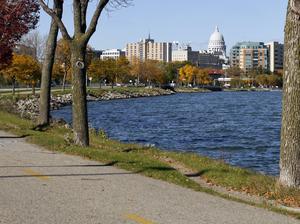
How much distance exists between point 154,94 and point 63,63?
5597 cm

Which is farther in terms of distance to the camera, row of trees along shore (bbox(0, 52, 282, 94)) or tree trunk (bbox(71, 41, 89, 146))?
row of trees along shore (bbox(0, 52, 282, 94))

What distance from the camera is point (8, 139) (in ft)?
69.9

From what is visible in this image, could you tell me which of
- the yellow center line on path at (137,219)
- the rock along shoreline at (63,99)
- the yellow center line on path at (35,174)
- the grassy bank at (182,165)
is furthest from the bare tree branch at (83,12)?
the rock along shoreline at (63,99)

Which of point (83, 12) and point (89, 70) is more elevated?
point (83, 12)

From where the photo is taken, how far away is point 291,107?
11.5 meters

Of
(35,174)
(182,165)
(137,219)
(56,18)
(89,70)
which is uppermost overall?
(56,18)

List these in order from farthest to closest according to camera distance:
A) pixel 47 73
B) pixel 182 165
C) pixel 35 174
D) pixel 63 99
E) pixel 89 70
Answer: pixel 89 70 < pixel 63 99 < pixel 47 73 < pixel 182 165 < pixel 35 174

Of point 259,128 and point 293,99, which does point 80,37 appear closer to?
point 293,99

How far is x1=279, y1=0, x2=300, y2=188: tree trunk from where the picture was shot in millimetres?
11203

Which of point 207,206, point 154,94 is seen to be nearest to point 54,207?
point 207,206

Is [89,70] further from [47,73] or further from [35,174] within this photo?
[35,174]

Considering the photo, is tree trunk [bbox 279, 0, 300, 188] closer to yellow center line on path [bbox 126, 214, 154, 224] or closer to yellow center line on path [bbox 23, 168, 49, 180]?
yellow center line on path [bbox 126, 214, 154, 224]

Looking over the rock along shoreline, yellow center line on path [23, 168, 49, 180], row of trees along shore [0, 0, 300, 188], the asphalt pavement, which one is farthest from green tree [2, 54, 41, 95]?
the asphalt pavement

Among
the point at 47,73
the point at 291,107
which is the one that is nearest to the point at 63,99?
the point at 47,73
